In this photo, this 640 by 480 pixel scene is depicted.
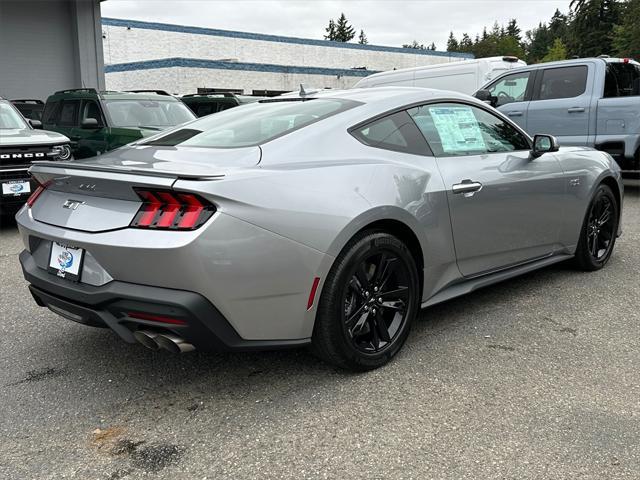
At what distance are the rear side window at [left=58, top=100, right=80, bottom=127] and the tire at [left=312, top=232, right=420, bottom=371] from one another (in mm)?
7864

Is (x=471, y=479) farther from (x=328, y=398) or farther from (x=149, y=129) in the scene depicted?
(x=149, y=129)

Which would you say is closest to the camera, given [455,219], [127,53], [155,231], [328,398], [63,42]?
[155,231]

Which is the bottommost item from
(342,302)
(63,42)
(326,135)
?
(342,302)

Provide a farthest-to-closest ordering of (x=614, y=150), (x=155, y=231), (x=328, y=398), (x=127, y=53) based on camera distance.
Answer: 1. (x=127, y=53)
2. (x=614, y=150)
3. (x=328, y=398)
4. (x=155, y=231)

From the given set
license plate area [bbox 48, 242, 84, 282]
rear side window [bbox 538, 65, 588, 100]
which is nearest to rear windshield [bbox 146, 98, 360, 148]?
license plate area [bbox 48, 242, 84, 282]

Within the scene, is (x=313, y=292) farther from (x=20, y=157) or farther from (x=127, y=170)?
(x=20, y=157)

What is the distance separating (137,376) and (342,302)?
1.19 meters

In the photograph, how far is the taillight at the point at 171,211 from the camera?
246 cm

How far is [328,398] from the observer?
113 inches

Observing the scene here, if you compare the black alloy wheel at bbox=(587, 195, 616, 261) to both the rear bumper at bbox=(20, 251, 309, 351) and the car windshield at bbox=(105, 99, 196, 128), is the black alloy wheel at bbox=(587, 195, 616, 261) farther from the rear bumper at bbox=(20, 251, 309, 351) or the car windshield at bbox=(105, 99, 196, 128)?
the car windshield at bbox=(105, 99, 196, 128)

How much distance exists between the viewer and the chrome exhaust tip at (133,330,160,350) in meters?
2.56

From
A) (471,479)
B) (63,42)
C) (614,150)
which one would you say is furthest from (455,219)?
(63,42)

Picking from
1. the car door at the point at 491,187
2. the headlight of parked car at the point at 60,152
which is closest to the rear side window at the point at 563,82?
the car door at the point at 491,187

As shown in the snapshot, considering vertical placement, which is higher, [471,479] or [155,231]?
[155,231]
